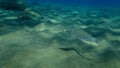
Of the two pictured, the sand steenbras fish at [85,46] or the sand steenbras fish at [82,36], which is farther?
the sand steenbras fish at [82,36]

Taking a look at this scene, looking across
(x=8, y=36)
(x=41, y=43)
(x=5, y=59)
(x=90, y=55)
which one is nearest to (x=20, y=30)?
(x=8, y=36)

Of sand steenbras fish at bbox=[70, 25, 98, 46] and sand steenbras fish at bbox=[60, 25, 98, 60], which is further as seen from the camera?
sand steenbras fish at bbox=[70, 25, 98, 46]

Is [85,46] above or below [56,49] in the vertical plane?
below

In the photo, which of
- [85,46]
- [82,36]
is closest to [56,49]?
[85,46]

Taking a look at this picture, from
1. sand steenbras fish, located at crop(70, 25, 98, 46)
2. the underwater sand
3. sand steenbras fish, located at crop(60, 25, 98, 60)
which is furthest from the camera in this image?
sand steenbras fish, located at crop(70, 25, 98, 46)

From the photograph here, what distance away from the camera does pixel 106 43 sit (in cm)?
366

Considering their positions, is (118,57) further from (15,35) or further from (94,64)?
(15,35)

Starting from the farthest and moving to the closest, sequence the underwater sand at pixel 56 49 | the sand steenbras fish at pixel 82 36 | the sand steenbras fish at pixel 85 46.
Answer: the sand steenbras fish at pixel 82 36
the sand steenbras fish at pixel 85 46
the underwater sand at pixel 56 49

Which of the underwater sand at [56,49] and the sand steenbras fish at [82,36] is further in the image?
the sand steenbras fish at [82,36]

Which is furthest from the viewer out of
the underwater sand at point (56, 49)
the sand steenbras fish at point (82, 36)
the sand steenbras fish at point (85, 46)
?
the sand steenbras fish at point (82, 36)

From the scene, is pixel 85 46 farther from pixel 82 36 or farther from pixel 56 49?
pixel 56 49

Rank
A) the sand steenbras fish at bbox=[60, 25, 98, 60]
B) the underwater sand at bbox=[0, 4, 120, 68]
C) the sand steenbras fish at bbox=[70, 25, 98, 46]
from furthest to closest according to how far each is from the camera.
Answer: the sand steenbras fish at bbox=[70, 25, 98, 46]
the sand steenbras fish at bbox=[60, 25, 98, 60]
the underwater sand at bbox=[0, 4, 120, 68]

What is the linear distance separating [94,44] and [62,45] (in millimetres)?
738

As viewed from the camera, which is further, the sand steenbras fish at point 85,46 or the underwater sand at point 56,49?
the sand steenbras fish at point 85,46
